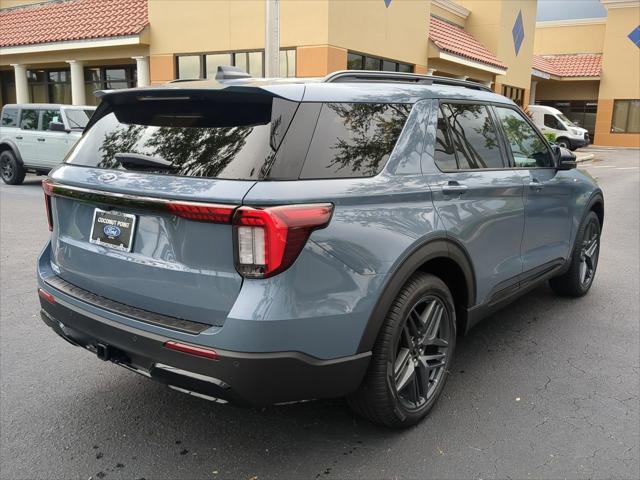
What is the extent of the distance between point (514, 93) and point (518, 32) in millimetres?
2648

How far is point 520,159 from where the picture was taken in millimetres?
Result: 4289

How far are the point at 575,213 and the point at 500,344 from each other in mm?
1403

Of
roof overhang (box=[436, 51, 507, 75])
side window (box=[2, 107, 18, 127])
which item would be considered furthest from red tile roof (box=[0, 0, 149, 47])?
roof overhang (box=[436, 51, 507, 75])

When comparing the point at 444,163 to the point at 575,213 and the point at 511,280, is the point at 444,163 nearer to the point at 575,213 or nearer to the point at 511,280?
the point at 511,280

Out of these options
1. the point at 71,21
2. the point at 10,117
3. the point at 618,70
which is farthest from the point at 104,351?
the point at 618,70

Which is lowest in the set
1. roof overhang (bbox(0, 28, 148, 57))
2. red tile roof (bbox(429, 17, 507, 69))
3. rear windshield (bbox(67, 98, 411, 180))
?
rear windshield (bbox(67, 98, 411, 180))

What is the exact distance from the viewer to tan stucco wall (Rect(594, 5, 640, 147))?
34781 millimetres

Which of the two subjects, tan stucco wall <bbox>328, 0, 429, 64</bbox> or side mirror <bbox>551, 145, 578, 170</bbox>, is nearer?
side mirror <bbox>551, 145, 578, 170</bbox>

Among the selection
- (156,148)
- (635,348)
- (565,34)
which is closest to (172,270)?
(156,148)

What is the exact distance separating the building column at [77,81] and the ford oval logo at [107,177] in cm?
1763

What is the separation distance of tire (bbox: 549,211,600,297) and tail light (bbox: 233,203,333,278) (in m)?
3.51

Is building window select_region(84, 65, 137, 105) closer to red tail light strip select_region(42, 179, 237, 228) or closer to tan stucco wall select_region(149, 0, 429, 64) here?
tan stucco wall select_region(149, 0, 429, 64)

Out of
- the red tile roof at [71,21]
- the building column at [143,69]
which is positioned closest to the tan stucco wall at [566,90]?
the red tile roof at [71,21]

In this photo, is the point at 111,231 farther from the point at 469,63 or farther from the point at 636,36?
the point at 636,36
